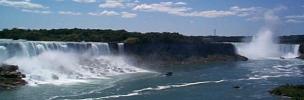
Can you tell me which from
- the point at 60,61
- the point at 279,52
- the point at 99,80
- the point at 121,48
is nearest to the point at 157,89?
the point at 99,80

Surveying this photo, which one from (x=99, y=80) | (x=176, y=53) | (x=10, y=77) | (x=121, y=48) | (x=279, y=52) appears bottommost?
(x=279, y=52)

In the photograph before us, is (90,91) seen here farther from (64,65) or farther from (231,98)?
(64,65)

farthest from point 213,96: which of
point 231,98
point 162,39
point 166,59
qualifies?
point 162,39

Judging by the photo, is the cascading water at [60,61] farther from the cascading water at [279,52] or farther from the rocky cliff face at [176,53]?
the cascading water at [279,52]

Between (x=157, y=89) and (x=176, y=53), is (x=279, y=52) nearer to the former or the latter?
(x=176, y=53)

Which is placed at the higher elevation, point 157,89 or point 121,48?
point 121,48

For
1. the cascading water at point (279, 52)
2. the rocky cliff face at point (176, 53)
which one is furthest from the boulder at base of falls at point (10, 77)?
the cascading water at point (279, 52)

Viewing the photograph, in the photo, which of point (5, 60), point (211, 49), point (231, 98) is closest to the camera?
point (231, 98)
